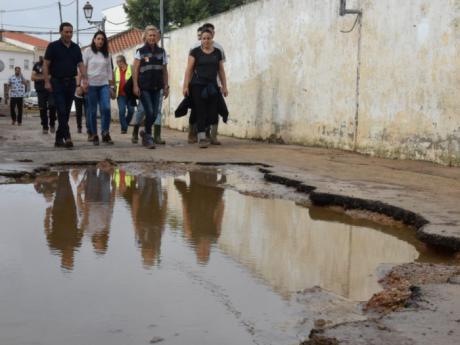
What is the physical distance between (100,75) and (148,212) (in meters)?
5.87

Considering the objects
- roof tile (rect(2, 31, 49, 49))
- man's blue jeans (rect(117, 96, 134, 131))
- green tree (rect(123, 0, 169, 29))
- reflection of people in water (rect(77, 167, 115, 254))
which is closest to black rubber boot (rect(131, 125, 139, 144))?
man's blue jeans (rect(117, 96, 134, 131))

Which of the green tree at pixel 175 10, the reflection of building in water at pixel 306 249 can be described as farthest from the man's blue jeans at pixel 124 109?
the green tree at pixel 175 10

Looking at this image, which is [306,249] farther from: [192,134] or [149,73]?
[192,134]

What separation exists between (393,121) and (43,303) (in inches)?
242

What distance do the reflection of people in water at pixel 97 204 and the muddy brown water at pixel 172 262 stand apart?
0.04ft

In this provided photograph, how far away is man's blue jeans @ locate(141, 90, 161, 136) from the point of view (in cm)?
945

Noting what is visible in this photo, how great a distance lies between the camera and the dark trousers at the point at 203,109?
9656mm

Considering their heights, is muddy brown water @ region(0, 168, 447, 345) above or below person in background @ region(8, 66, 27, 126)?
below

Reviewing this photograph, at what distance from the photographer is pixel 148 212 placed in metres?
4.62

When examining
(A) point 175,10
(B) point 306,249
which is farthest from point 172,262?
(A) point 175,10

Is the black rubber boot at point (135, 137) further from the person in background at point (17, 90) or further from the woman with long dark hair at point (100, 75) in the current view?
the person in background at point (17, 90)

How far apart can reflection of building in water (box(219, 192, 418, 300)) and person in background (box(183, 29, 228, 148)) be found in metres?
5.06

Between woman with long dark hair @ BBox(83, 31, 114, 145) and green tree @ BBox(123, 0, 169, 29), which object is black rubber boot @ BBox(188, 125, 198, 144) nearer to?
woman with long dark hair @ BBox(83, 31, 114, 145)

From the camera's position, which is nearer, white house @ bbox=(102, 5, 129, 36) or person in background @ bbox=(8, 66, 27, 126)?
person in background @ bbox=(8, 66, 27, 126)
